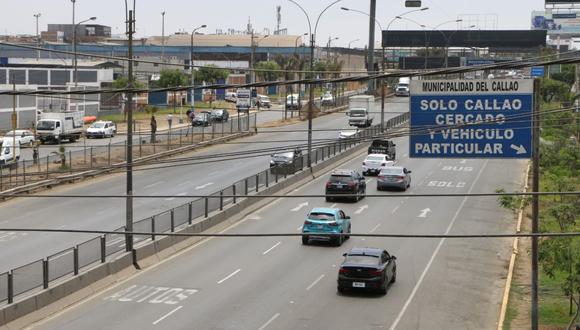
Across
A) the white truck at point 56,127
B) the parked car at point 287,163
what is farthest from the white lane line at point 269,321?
the white truck at point 56,127

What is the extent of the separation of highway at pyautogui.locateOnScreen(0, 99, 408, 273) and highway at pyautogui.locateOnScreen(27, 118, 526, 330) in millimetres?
4195

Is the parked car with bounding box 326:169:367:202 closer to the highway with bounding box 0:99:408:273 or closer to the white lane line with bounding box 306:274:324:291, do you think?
the highway with bounding box 0:99:408:273

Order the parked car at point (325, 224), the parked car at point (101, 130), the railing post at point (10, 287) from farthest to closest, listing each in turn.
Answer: the parked car at point (101, 130)
the parked car at point (325, 224)
the railing post at point (10, 287)

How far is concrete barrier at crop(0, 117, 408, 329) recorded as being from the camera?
23391 mm

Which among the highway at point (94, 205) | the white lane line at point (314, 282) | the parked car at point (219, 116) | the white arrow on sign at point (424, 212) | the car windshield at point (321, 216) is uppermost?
the parked car at point (219, 116)

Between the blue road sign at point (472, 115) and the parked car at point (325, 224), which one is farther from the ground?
the blue road sign at point (472, 115)

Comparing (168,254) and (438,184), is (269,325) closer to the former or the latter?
(168,254)

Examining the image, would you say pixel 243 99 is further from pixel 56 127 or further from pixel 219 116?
pixel 56 127

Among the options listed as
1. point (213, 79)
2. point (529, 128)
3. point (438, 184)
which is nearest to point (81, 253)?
point (529, 128)

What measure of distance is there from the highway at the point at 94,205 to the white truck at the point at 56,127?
459 inches

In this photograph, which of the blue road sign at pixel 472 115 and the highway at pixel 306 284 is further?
the highway at pixel 306 284

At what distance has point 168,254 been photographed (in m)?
33.0

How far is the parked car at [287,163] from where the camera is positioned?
49.1 m

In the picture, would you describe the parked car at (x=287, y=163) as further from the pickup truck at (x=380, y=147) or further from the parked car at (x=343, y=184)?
the pickup truck at (x=380, y=147)
